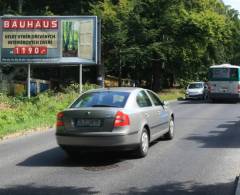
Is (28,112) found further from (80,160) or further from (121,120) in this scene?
(121,120)

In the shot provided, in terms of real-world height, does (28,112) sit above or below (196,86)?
above

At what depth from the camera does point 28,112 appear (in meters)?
21.6

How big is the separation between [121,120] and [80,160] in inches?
51.9

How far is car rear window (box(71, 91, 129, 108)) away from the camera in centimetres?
1143

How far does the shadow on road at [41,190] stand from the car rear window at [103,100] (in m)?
3.09

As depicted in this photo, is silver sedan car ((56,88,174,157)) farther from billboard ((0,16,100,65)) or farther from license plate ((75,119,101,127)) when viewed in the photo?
billboard ((0,16,100,65))

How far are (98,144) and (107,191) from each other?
2609 mm

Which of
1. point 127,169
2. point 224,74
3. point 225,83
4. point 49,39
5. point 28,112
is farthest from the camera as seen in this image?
point 224,74

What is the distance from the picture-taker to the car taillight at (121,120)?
10891mm

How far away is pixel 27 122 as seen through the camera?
19.0 meters

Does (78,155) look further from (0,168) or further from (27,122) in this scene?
(27,122)

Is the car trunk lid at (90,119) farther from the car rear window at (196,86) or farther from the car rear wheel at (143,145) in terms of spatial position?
the car rear window at (196,86)

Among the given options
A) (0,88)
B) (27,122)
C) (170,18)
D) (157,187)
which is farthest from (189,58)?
(157,187)

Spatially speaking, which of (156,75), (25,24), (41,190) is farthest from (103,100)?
(156,75)
